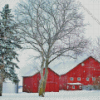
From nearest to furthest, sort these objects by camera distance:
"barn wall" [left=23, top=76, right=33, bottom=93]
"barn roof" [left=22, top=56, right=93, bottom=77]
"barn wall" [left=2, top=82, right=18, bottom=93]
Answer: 1. "barn wall" [left=2, top=82, right=18, bottom=93]
2. "barn wall" [left=23, top=76, right=33, bottom=93]
3. "barn roof" [left=22, top=56, right=93, bottom=77]

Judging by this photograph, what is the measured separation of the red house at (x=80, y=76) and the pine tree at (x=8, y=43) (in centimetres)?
2095

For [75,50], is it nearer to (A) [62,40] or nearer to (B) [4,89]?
(A) [62,40]

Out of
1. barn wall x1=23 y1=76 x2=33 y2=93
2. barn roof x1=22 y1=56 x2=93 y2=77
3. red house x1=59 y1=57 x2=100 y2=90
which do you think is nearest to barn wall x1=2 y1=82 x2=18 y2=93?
barn wall x1=23 y1=76 x2=33 y2=93

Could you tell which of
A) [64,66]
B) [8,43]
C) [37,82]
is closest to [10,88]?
[37,82]

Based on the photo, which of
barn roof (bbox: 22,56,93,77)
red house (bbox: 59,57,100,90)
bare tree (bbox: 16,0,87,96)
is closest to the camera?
bare tree (bbox: 16,0,87,96)

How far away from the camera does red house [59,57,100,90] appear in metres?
44.2

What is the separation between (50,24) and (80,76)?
24.5 m

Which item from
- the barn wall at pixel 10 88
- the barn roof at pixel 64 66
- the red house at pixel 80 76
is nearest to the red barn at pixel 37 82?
the barn roof at pixel 64 66

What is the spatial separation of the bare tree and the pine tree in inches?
54.8

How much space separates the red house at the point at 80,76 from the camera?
145 ft

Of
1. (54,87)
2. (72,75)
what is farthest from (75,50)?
(72,75)

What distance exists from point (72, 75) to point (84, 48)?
71.4 ft

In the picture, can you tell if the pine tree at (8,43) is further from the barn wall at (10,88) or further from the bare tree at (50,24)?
the barn wall at (10,88)

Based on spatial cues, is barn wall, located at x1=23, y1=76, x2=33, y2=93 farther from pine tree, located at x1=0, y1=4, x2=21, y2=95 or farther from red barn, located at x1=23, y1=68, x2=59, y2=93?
pine tree, located at x1=0, y1=4, x2=21, y2=95
